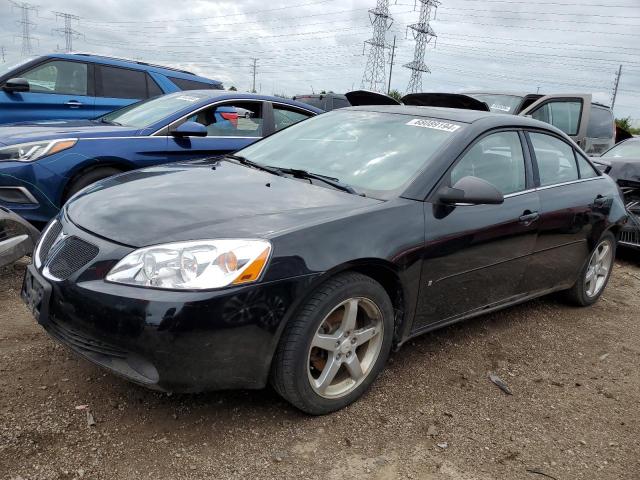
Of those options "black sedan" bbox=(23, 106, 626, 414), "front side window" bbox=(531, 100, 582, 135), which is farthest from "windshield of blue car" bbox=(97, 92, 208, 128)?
"front side window" bbox=(531, 100, 582, 135)

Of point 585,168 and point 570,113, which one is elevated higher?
point 570,113

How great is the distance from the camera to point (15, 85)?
6359mm

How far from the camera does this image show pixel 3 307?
11.9 feet

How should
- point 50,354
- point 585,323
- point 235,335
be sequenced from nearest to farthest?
point 235,335 → point 50,354 → point 585,323

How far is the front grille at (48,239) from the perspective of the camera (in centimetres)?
267

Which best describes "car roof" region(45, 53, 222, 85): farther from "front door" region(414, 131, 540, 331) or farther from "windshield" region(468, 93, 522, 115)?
"front door" region(414, 131, 540, 331)

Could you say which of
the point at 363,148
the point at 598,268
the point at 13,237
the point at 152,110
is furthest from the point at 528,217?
the point at 152,110

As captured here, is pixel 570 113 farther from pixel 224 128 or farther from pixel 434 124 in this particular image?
pixel 434 124

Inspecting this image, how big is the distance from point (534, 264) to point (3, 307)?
348 cm

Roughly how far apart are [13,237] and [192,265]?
229 cm

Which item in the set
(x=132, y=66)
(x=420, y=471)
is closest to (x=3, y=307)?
(x=420, y=471)

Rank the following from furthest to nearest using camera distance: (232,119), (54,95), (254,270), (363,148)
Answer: (54,95)
(232,119)
(363,148)
(254,270)

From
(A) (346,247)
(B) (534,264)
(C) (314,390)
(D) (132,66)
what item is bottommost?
(C) (314,390)

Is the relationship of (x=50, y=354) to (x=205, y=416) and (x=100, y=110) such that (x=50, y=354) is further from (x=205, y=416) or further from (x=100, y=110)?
(x=100, y=110)
